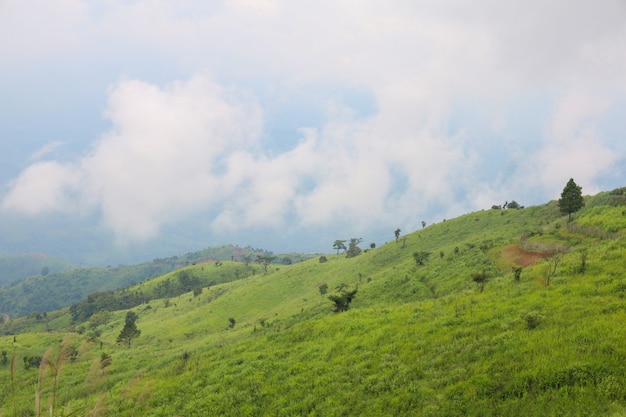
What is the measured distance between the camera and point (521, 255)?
Result: 151ft

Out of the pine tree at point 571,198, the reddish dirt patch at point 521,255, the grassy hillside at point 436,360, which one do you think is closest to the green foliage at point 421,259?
the grassy hillside at point 436,360

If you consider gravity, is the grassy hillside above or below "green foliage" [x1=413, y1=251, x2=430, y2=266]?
below

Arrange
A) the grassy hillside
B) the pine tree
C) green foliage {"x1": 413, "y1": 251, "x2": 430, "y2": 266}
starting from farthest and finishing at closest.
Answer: green foliage {"x1": 413, "y1": 251, "x2": 430, "y2": 266}, the pine tree, the grassy hillside

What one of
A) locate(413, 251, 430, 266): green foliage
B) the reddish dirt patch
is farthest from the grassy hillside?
locate(413, 251, 430, 266): green foliage

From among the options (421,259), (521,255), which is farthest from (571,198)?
(421,259)

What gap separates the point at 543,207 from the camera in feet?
286

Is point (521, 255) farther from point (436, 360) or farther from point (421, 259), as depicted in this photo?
point (436, 360)

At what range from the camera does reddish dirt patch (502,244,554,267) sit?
4252 centimetres

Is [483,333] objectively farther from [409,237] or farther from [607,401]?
[409,237]

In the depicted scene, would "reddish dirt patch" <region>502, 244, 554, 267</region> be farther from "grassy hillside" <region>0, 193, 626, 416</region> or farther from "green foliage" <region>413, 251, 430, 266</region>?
"green foliage" <region>413, 251, 430, 266</region>

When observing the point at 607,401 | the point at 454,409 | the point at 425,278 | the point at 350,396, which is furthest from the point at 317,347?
the point at 425,278

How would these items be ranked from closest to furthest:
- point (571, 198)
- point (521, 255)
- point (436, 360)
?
point (436, 360) < point (521, 255) < point (571, 198)

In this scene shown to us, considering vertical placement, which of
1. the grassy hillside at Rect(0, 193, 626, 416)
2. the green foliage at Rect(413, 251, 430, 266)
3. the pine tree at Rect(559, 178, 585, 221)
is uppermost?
the pine tree at Rect(559, 178, 585, 221)

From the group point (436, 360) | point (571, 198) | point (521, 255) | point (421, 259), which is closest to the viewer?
point (436, 360)
